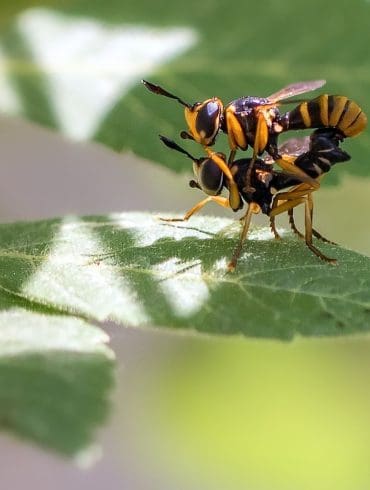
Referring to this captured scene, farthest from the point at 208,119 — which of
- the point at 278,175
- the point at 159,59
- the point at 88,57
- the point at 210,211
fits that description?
the point at 210,211

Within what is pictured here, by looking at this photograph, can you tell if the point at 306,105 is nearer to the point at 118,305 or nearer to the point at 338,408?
the point at 118,305

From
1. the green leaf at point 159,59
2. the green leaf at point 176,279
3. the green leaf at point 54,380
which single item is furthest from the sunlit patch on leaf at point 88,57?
the green leaf at point 54,380

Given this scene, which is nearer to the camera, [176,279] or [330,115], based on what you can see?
[176,279]

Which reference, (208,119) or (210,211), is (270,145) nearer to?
(208,119)

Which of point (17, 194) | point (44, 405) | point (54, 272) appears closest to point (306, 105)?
point (54, 272)

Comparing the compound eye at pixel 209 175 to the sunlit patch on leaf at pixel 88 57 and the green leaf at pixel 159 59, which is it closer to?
the green leaf at pixel 159 59

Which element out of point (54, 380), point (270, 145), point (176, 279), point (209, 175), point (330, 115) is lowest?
point (54, 380)

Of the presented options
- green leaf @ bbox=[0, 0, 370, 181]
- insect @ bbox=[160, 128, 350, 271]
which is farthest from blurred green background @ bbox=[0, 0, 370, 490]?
insect @ bbox=[160, 128, 350, 271]
